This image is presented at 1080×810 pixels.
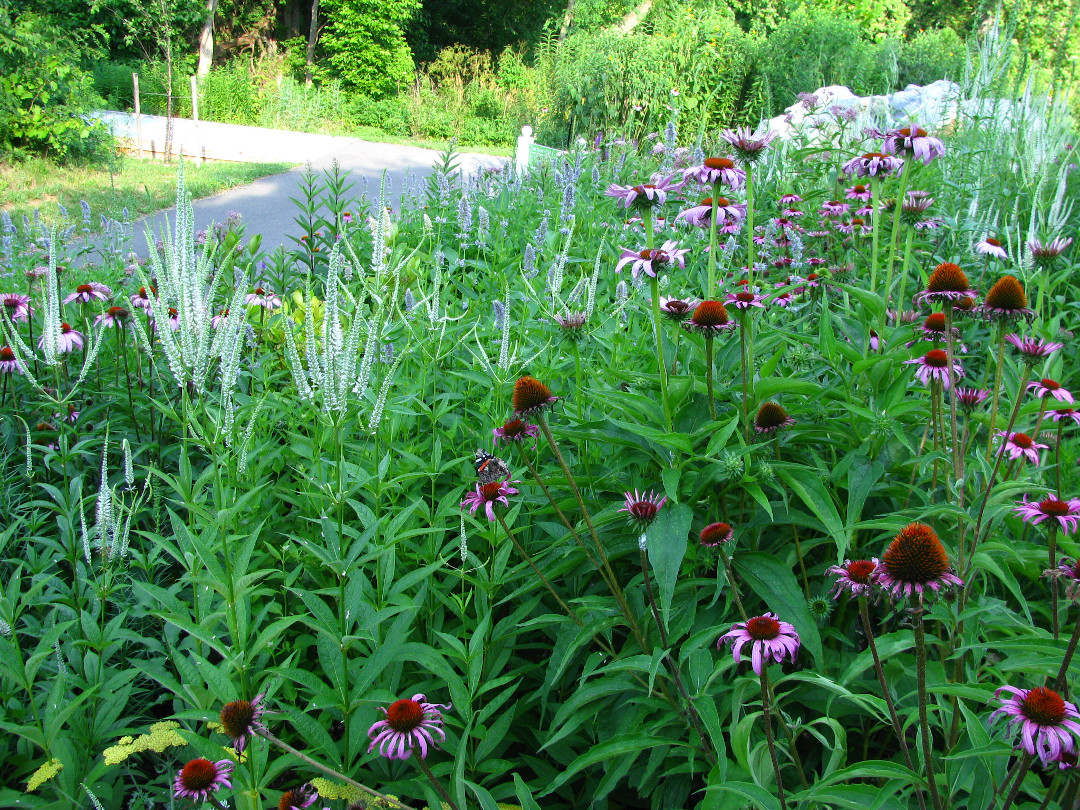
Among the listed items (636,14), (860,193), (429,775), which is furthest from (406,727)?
(636,14)

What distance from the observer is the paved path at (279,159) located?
28.6ft

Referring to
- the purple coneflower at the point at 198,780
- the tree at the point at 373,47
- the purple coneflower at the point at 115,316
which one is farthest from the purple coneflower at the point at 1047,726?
the tree at the point at 373,47

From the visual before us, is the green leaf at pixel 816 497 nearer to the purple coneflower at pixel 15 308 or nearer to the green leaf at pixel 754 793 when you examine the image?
the green leaf at pixel 754 793

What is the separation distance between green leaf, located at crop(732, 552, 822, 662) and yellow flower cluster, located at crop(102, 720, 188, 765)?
125cm

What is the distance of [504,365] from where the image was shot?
2.02 m

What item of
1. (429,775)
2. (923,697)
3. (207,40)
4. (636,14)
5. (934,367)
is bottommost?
(429,775)

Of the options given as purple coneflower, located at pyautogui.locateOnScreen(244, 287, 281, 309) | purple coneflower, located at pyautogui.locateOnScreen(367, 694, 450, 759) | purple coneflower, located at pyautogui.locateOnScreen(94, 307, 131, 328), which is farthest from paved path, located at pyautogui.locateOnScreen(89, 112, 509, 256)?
purple coneflower, located at pyautogui.locateOnScreen(367, 694, 450, 759)

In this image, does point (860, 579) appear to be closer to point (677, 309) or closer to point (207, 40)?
point (677, 309)

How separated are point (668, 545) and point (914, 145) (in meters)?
1.48

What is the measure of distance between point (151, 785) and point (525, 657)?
97 centimetres

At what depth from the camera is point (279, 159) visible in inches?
524

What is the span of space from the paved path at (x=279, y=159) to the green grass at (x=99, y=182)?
0.96 ft

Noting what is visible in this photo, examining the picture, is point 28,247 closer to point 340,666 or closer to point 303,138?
point 340,666

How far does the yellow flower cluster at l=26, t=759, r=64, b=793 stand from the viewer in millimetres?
1397
